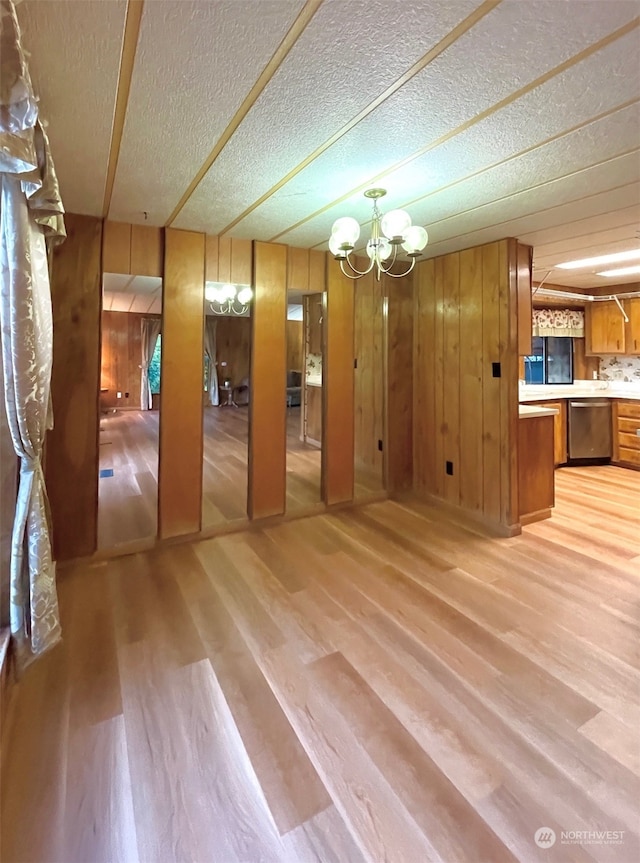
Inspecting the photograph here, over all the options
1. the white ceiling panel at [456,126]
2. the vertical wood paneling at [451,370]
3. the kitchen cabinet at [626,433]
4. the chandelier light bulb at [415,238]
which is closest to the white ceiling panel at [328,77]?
the white ceiling panel at [456,126]

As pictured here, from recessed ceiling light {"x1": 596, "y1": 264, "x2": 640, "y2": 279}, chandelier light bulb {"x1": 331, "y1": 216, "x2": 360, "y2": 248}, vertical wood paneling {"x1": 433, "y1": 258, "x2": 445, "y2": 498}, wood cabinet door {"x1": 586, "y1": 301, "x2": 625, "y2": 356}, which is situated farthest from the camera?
wood cabinet door {"x1": 586, "y1": 301, "x2": 625, "y2": 356}

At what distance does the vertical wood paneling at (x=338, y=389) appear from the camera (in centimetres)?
377

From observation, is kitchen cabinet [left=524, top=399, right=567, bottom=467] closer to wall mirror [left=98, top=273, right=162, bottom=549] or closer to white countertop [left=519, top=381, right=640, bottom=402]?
white countertop [left=519, top=381, right=640, bottom=402]

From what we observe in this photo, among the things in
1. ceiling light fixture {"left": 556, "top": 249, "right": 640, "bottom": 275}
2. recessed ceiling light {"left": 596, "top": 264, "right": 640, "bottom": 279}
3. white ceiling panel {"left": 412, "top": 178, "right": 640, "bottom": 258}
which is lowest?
white ceiling panel {"left": 412, "top": 178, "right": 640, "bottom": 258}

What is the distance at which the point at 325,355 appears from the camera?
3773 millimetres

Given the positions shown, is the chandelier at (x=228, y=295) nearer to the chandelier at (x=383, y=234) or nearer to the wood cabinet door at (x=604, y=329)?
the chandelier at (x=383, y=234)

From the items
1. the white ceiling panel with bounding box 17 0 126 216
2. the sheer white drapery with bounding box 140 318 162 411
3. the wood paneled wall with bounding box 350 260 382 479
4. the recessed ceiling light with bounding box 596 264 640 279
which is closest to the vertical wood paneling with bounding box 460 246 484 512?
the wood paneled wall with bounding box 350 260 382 479

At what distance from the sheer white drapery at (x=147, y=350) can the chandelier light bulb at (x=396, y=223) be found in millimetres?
7253

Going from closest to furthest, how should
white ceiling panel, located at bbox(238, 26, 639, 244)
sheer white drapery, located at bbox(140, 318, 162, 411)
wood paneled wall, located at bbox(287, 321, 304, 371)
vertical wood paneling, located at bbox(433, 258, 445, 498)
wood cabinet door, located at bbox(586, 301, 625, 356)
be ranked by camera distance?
1. white ceiling panel, located at bbox(238, 26, 639, 244)
2. vertical wood paneling, located at bbox(433, 258, 445, 498)
3. wood cabinet door, located at bbox(586, 301, 625, 356)
4. wood paneled wall, located at bbox(287, 321, 304, 371)
5. sheer white drapery, located at bbox(140, 318, 162, 411)

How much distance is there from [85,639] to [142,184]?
2331 mm

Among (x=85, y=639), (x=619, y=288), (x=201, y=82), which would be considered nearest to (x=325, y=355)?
(x=201, y=82)

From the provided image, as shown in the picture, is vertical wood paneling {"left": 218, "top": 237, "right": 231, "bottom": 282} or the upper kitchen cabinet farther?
vertical wood paneling {"left": 218, "top": 237, "right": 231, "bottom": 282}

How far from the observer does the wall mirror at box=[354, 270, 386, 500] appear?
13.5 feet

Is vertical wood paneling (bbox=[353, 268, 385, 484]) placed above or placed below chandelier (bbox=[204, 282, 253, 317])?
below
